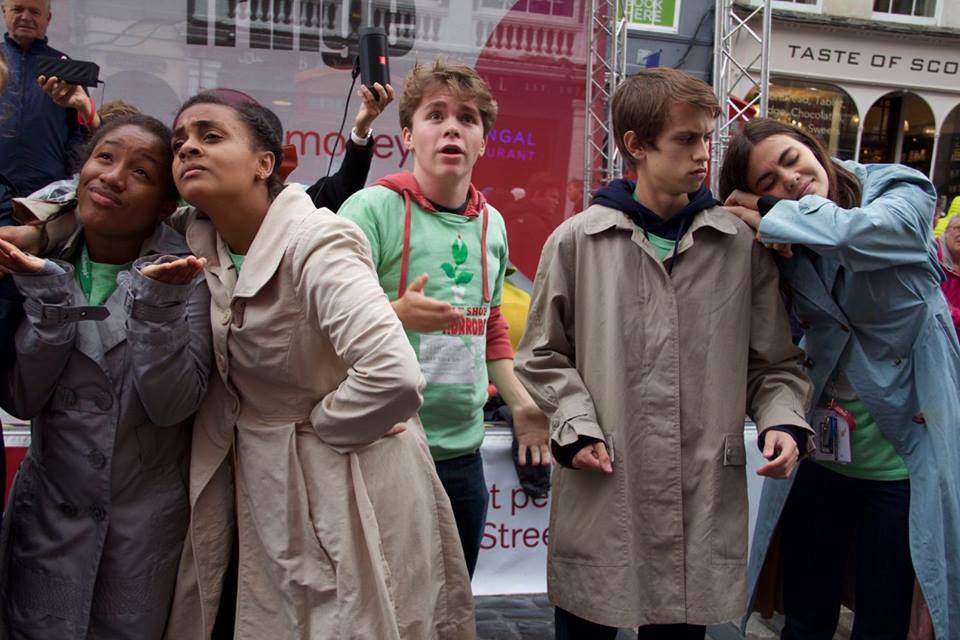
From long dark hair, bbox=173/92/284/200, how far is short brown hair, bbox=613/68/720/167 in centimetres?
86

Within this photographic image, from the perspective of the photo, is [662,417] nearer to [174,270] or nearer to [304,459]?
[304,459]

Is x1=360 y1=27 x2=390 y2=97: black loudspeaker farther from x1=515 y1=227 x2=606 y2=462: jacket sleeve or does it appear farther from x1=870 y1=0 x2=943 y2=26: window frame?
x1=870 y1=0 x2=943 y2=26: window frame

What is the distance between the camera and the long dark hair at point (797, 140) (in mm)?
2281

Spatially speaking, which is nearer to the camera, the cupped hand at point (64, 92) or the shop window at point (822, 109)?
the cupped hand at point (64, 92)

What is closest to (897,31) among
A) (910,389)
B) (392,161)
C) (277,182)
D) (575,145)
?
(575,145)

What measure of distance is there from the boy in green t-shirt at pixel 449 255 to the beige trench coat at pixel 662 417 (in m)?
0.29

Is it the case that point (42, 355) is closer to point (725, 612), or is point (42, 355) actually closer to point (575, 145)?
point (725, 612)

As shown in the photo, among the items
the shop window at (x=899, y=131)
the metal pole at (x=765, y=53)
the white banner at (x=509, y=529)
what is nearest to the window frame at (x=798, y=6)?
the shop window at (x=899, y=131)

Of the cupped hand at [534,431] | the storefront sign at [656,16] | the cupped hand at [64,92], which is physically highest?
the storefront sign at [656,16]

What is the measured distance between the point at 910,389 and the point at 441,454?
1245 millimetres

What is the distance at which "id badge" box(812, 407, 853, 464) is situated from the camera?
224 centimetres

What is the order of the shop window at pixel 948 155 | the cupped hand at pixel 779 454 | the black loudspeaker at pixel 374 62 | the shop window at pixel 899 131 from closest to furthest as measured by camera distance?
the cupped hand at pixel 779 454
the black loudspeaker at pixel 374 62
the shop window at pixel 948 155
the shop window at pixel 899 131

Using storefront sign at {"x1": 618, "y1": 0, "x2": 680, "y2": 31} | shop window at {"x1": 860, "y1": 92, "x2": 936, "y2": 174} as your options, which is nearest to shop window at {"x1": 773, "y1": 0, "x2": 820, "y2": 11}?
shop window at {"x1": 860, "y1": 92, "x2": 936, "y2": 174}

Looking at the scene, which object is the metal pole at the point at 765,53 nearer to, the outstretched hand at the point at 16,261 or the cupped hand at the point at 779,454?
the cupped hand at the point at 779,454
